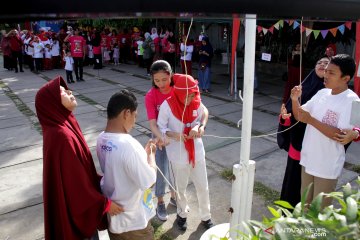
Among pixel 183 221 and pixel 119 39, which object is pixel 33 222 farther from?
pixel 119 39

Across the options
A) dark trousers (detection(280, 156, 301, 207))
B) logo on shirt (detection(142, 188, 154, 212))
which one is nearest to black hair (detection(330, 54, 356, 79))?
dark trousers (detection(280, 156, 301, 207))

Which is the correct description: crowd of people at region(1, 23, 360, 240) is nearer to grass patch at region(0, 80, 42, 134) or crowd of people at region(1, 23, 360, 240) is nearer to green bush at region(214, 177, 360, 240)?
green bush at region(214, 177, 360, 240)

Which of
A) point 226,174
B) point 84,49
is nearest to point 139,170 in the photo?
point 226,174

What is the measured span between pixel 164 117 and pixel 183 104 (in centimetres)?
21

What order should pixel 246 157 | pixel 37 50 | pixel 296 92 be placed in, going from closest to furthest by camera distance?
pixel 246 157
pixel 296 92
pixel 37 50

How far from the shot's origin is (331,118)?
2471 millimetres

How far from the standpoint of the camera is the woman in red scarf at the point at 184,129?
2.76 m

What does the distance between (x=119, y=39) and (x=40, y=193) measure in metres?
12.2

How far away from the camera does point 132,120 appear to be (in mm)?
2135

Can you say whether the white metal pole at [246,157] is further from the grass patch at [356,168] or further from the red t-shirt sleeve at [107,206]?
the grass patch at [356,168]

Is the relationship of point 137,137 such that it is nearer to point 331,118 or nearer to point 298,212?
point 331,118

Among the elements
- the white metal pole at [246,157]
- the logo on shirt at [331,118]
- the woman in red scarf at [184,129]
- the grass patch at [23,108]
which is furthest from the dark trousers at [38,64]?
the logo on shirt at [331,118]

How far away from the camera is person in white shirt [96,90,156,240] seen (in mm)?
1988

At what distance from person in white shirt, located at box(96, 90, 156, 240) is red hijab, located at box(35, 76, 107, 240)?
5.0 inches
